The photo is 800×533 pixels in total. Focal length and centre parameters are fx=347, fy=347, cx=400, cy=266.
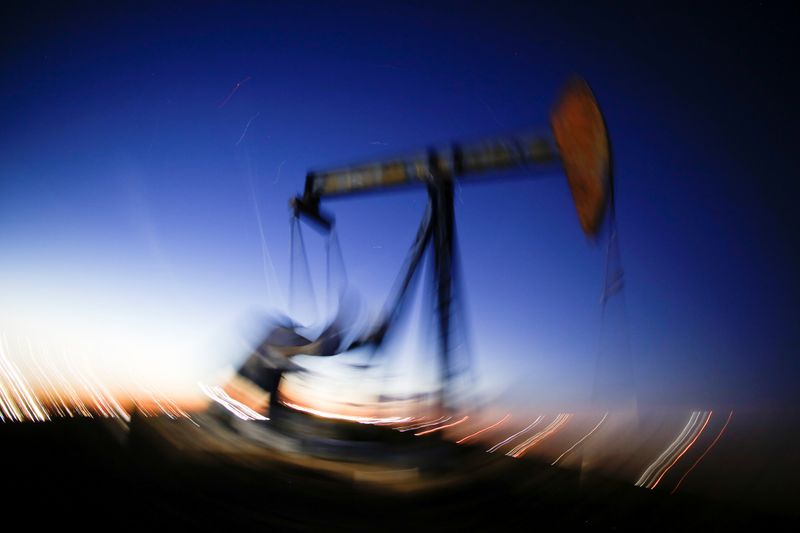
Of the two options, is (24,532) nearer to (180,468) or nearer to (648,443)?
(180,468)

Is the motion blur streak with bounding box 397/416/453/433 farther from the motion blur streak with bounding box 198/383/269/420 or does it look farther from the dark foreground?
the motion blur streak with bounding box 198/383/269/420

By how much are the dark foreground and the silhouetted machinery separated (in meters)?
1.42

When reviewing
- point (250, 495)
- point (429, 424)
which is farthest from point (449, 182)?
point (250, 495)

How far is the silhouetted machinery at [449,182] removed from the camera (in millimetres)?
4637

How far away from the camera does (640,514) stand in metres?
5.82

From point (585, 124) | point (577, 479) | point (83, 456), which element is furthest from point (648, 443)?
point (83, 456)

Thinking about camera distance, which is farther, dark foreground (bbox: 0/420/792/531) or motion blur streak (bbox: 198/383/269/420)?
motion blur streak (bbox: 198/383/269/420)

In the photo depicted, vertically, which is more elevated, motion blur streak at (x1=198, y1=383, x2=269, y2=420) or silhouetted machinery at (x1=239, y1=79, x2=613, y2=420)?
silhouetted machinery at (x1=239, y1=79, x2=613, y2=420)

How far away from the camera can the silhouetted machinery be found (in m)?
4.64

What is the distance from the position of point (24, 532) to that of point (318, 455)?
3.62 m

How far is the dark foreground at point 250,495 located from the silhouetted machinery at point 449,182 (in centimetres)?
142

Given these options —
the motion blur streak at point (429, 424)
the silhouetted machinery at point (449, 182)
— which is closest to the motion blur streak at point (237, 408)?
the silhouetted machinery at point (449, 182)

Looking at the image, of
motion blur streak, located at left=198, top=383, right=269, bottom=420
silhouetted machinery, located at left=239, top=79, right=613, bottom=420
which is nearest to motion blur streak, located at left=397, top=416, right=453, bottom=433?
silhouetted machinery, located at left=239, top=79, right=613, bottom=420

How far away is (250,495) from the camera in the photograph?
3.83m
